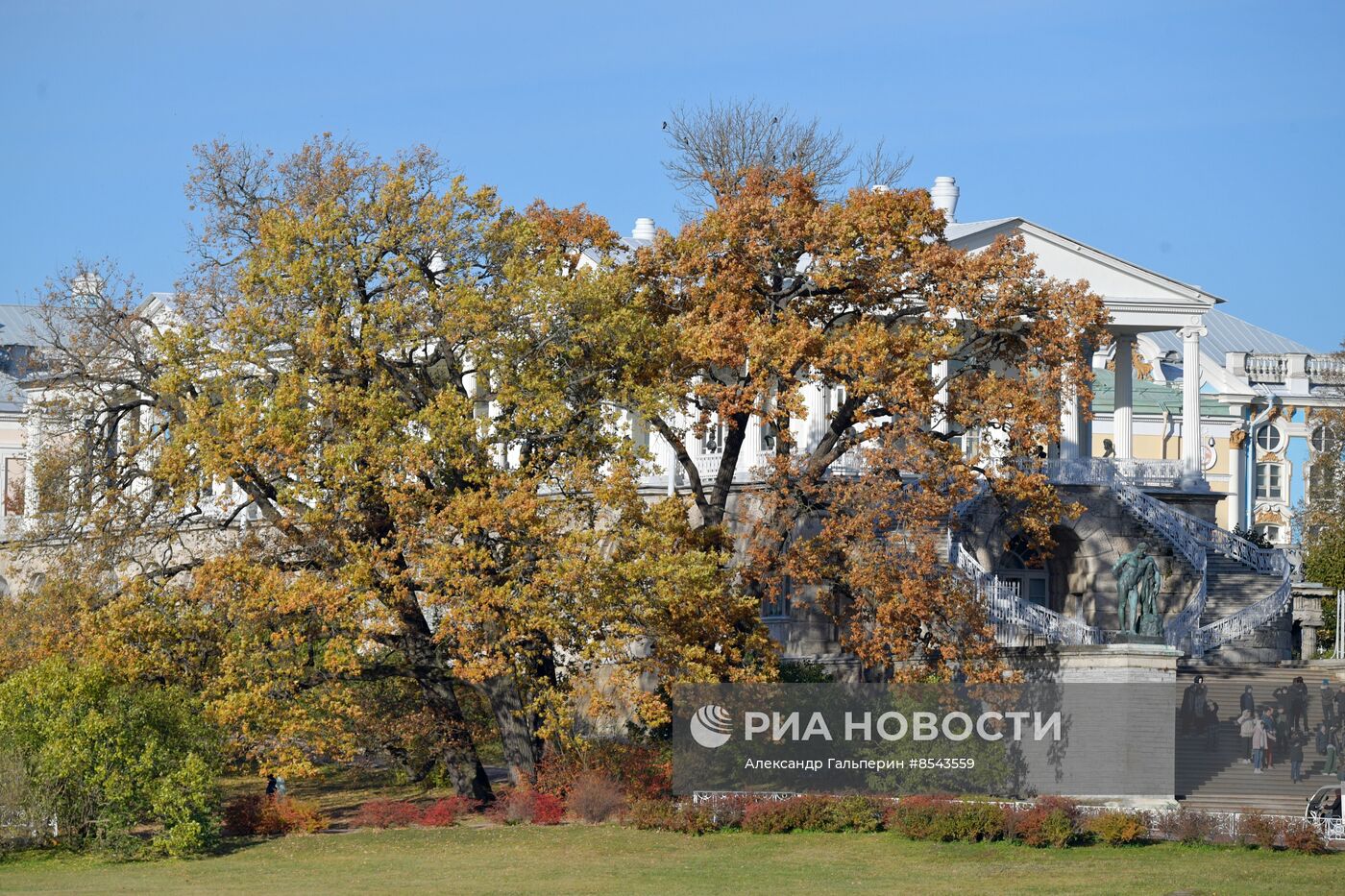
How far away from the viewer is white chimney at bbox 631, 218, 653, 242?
48.8 meters

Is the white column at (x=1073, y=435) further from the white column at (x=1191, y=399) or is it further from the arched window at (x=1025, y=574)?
the arched window at (x=1025, y=574)

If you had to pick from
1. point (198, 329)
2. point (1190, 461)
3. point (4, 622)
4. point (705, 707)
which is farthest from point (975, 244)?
point (4, 622)

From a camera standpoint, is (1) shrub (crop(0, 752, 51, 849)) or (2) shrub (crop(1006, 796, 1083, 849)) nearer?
(2) shrub (crop(1006, 796, 1083, 849))

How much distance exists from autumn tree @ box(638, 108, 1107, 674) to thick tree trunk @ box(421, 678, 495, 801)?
5403mm

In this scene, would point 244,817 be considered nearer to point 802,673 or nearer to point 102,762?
point 102,762

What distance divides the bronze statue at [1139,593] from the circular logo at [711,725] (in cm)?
718

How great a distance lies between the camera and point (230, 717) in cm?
3000

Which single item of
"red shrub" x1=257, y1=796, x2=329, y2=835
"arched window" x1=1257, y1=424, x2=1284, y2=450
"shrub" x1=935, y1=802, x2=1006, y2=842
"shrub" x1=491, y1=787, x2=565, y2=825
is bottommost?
"red shrub" x1=257, y1=796, x2=329, y2=835

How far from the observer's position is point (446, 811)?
106 feet

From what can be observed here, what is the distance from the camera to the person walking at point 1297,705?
1352 inches

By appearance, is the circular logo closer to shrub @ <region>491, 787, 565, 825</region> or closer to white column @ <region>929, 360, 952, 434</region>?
shrub @ <region>491, 787, 565, 825</region>

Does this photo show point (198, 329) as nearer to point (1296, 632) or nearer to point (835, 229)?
point (835, 229)

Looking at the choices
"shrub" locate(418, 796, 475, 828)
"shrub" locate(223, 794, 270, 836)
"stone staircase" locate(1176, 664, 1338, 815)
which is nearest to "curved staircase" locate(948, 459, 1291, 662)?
"stone staircase" locate(1176, 664, 1338, 815)

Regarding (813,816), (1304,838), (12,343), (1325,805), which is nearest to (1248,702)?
(1325,805)
